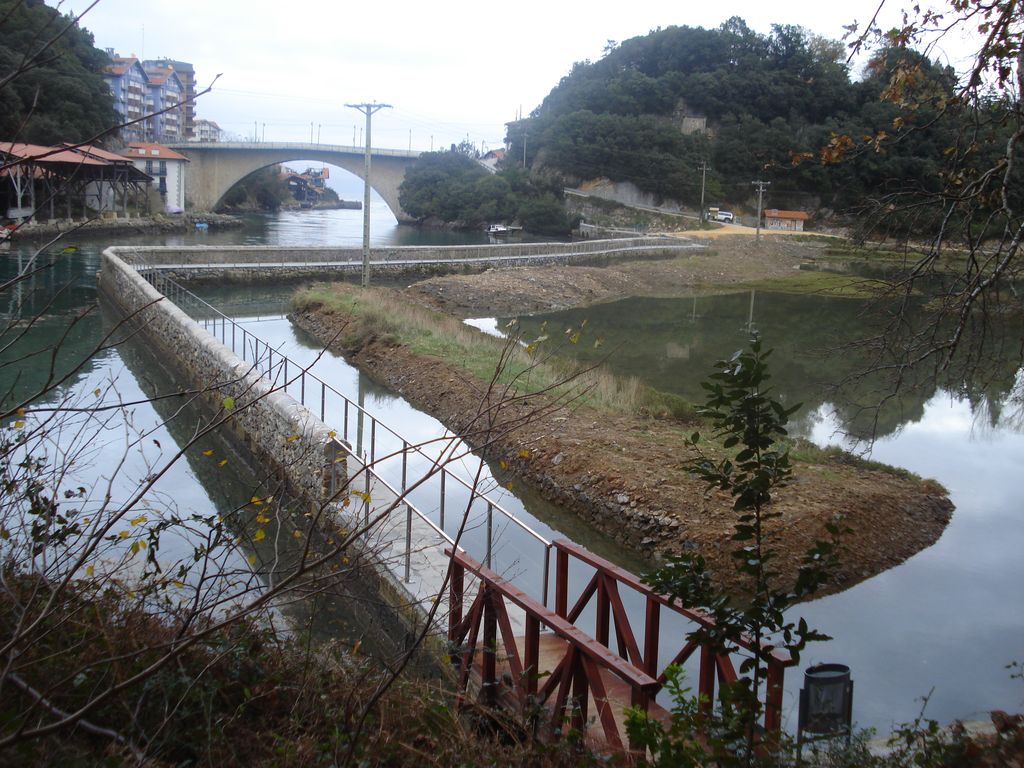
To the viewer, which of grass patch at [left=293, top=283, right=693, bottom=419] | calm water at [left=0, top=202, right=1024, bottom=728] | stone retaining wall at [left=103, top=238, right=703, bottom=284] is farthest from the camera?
stone retaining wall at [left=103, top=238, right=703, bottom=284]

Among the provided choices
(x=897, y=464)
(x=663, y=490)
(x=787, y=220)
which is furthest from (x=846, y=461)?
(x=787, y=220)

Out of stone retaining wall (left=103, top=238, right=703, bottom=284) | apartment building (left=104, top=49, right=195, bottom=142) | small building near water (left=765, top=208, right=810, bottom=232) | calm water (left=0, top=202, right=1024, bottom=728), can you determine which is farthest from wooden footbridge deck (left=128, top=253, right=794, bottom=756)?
apartment building (left=104, top=49, right=195, bottom=142)

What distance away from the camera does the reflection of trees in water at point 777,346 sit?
631 inches

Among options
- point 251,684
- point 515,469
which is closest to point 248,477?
point 515,469

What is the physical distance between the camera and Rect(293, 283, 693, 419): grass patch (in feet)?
47.6

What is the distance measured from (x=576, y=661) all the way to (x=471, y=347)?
14.6 meters

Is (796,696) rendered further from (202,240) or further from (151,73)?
(151,73)

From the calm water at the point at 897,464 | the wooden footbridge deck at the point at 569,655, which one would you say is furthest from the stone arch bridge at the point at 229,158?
the wooden footbridge deck at the point at 569,655

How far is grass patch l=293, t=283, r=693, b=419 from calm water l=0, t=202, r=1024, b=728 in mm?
1229

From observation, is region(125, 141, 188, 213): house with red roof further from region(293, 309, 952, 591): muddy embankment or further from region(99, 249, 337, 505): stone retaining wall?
region(293, 309, 952, 591): muddy embankment

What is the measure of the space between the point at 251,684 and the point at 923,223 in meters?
4.83

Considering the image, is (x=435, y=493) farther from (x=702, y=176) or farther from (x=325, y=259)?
(x=702, y=176)

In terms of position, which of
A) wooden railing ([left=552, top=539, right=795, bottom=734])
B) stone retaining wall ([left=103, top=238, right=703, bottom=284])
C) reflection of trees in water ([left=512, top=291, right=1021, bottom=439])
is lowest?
reflection of trees in water ([left=512, top=291, right=1021, bottom=439])

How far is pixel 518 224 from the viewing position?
6912 cm
